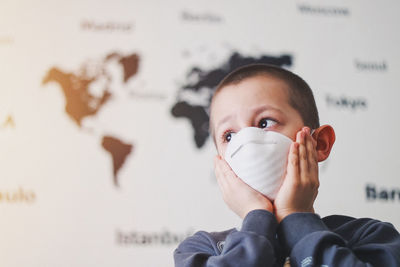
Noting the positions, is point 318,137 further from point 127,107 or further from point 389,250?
point 127,107

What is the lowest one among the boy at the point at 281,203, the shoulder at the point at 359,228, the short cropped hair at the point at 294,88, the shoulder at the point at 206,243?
the shoulder at the point at 206,243

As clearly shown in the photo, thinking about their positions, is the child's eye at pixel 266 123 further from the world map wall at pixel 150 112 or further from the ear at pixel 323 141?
the world map wall at pixel 150 112

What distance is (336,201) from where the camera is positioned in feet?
3.82

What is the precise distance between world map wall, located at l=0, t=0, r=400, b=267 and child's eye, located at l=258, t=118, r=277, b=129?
1.77ft

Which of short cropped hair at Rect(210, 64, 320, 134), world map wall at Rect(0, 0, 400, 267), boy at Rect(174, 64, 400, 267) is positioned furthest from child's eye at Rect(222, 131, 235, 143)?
world map wall at Rect(0, 0, 400, 267)

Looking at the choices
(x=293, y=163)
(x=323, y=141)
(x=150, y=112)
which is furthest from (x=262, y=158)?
(x=150, y=112)

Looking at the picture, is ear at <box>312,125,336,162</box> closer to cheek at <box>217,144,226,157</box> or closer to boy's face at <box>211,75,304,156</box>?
boy's face at <box>211,75,304,156</box>

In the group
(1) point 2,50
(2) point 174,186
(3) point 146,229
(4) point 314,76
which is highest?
→ (1) point 2,50

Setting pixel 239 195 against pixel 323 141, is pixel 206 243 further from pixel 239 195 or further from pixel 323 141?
pixel 323 141

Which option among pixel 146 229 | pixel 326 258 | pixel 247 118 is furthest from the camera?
pixel 146 229

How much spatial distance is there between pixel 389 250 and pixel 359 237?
0.23ft

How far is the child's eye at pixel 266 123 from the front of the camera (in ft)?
2.14

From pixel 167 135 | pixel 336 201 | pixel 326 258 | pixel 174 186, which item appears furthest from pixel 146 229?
pixel 326 258

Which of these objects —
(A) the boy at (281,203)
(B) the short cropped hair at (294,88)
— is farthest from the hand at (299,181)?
(B) the short cropped hair at (294,88)
